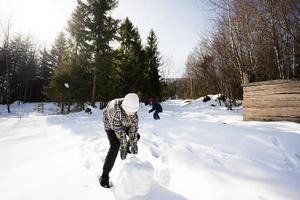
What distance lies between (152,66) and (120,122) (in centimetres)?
2872

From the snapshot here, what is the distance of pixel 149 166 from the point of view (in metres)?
3.71

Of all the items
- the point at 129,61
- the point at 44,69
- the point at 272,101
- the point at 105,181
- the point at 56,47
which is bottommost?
the point at 105,181

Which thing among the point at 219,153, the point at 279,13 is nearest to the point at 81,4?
the point at 279,13

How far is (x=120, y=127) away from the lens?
3.78 metres

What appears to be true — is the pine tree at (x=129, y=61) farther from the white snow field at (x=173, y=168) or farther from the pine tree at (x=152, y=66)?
the white snow field at (x=173, y=168)

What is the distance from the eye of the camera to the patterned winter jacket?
377cm

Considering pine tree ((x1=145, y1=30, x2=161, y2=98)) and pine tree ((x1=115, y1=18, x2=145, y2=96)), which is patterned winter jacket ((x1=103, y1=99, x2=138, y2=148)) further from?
pine tree ((x1=145, y1=30, x2=161, y2=98))

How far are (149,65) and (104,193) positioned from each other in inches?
1123

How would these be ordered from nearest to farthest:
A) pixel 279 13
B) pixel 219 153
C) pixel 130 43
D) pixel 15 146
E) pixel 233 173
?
pixel 233 173 → pixel 219 153 → pixel 15 146 → pixel 279 13 → pixel 130 43

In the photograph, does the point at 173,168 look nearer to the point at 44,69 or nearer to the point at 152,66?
the point at 152,66

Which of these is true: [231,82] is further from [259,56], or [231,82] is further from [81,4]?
[81,4]

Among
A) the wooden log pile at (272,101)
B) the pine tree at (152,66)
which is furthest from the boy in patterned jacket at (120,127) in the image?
the pine tree at (152,66)

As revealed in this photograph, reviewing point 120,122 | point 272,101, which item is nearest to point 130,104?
point 120,122

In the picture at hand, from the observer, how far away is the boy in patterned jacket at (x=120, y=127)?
3.68 m
